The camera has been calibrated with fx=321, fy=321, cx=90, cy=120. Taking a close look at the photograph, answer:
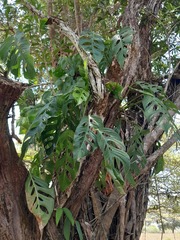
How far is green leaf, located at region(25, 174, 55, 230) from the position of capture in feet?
3.06

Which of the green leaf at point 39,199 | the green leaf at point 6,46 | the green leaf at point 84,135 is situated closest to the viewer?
the green leaf at point 84,135

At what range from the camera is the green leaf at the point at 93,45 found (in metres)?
1.10

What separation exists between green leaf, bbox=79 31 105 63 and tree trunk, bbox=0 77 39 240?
323mm

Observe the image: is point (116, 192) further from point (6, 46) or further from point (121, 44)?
point (6, 46)

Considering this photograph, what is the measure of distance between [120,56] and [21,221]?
62 centimetres

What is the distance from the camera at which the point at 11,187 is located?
94cm

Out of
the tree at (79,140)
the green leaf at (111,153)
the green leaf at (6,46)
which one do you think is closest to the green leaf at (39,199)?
the tree at (79,140)

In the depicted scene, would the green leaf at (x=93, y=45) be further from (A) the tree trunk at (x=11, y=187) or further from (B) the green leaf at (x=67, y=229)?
(B) the green leaf at (x=67, y=229)

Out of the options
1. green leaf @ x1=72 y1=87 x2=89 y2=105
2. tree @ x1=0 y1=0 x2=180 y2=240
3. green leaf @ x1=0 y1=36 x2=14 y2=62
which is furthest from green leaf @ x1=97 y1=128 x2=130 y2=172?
green leaf @ x1=0 y1=36 x2=14 y2=62

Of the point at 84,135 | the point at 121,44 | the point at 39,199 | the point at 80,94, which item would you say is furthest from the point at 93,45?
the point at 39,199

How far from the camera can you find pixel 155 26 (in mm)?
1680

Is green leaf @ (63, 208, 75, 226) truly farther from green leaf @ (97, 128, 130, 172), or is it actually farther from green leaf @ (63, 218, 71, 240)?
green leaf @ (97, 128, 130, 172)

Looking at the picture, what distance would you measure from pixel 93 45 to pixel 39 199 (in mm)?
554

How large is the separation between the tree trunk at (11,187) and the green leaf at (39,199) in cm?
3
